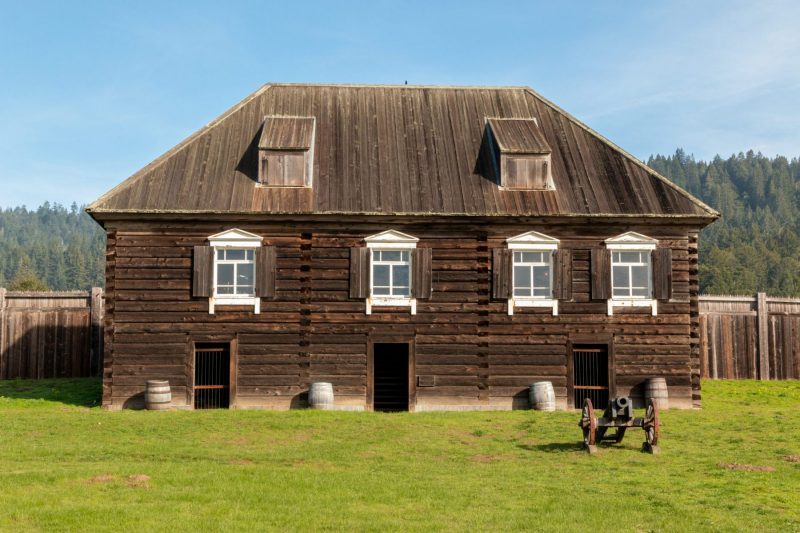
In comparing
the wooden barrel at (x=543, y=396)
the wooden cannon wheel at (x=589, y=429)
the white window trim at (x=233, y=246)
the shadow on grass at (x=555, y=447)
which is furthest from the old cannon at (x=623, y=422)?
the white window trim at (x=233, y=246)

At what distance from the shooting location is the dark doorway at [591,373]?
82.0 feet

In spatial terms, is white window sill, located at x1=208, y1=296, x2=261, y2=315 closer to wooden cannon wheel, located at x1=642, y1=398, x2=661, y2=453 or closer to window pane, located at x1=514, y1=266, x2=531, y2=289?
window pane, located at x1=514, y1=266, x2=531, y2=289

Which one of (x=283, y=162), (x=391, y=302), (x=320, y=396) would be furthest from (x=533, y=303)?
(x=283, y=162)

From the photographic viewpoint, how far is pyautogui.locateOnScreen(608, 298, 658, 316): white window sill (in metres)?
24.8

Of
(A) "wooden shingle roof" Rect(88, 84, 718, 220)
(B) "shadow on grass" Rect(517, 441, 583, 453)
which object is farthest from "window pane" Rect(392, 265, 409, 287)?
(B) "shadow on grass" Rect(517, 441, 583, 453)

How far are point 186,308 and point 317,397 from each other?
4.38m

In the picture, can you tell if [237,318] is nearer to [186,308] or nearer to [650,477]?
[186,308]

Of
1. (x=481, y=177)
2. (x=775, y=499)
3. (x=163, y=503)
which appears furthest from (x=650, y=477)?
(x=481, y=177)

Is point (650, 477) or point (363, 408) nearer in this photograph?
point (650, 477)

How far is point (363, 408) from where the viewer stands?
952 inches

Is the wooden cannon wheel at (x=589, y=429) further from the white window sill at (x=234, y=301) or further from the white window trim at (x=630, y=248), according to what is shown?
the white window sill at (x=234, y=301)

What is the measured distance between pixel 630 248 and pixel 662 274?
1.16m

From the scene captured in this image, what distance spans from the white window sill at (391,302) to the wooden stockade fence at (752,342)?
11.2 m

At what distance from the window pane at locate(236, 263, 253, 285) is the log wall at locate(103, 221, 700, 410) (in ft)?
2.48
